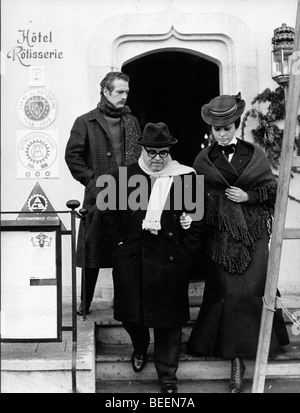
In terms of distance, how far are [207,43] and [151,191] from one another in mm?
2221

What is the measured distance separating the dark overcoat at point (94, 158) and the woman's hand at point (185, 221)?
0.90 metres

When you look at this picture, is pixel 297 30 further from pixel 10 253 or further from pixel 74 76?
pixel 74 76

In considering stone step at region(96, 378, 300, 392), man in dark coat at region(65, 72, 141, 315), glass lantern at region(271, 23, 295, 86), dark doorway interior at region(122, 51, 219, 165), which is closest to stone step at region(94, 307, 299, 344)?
man in dark coat at region(65, 72, 141, 315)

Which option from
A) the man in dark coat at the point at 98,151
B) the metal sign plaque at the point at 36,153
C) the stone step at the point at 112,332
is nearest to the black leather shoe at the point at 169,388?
the stone step at the point at 112,332

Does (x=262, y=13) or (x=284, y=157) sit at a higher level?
(x=262, y=13)

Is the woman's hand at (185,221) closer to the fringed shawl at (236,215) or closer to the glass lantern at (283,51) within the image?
the fringed shawl at (236,215)

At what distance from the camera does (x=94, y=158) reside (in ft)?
18.4

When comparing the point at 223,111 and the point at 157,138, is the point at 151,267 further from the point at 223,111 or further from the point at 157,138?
the point at 223,111

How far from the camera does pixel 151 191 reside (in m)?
4.91

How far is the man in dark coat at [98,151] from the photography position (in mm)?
5570

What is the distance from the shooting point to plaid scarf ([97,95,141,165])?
556 centimetres

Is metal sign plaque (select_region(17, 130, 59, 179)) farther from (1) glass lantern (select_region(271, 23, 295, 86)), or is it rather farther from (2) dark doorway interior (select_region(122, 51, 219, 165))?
(2) dark doorway interior (select_region(122, 51, 219, 165))

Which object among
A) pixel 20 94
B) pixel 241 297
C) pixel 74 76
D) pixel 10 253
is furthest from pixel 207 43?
pixel 10 253
